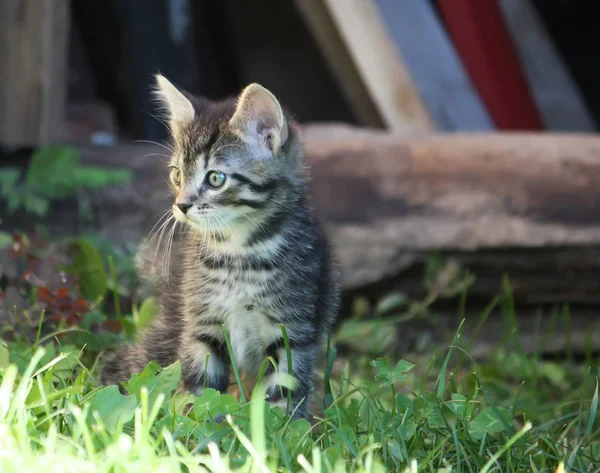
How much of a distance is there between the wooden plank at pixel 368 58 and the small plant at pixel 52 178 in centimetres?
169

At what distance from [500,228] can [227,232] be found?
2128 mm

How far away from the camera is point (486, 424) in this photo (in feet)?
9.61

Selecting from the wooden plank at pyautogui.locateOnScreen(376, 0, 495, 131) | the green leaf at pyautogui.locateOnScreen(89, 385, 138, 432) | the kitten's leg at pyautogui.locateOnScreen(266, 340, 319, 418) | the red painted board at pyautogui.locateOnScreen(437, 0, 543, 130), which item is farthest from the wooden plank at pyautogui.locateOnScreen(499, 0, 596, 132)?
the green leaf at pyautogui.locateOnScreen(89, 385, 138, 432)

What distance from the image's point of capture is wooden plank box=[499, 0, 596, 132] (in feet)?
21.9

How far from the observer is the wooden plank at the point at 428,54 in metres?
6.10

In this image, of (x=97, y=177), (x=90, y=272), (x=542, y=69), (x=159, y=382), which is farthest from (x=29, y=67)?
(x=542, y=69)

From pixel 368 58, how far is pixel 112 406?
3.54 meters

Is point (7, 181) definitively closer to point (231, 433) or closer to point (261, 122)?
point (261, 122)

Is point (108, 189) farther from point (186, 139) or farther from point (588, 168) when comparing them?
point (588, 168)

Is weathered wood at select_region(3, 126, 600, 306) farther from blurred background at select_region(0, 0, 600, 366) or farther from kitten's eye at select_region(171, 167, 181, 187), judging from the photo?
kitten's eye at select_region(171, 167, 181, 187)

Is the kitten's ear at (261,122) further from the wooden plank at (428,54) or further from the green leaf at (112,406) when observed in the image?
the wooden plank at (428,54)

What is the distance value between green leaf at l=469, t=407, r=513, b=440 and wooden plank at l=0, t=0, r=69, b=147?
301 centimetres

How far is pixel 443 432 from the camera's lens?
9.68ft

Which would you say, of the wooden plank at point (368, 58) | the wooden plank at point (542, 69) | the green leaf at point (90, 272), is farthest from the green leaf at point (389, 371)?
the wooden plank at point (542, 69)
